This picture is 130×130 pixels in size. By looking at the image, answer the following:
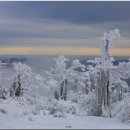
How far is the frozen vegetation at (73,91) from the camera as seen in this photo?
1066 centimetres

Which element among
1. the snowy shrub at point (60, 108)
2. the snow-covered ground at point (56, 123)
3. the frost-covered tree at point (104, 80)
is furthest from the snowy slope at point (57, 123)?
the frost-covered tree at point (104, 80)

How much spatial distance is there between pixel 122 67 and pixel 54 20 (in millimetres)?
1752

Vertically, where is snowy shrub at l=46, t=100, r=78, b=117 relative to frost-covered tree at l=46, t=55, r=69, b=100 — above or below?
below

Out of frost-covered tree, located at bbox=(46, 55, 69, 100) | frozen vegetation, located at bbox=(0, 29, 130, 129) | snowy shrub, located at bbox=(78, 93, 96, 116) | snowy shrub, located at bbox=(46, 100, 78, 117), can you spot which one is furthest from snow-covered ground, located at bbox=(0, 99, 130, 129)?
frost-covered tree, located at bbox=(46, 55, 69, 100)

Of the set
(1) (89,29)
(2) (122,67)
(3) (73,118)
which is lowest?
(3) (73,118)

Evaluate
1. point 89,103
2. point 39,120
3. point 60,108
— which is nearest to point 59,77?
point 60,108

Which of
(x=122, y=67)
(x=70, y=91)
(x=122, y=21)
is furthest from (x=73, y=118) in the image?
(x=122, y=21)

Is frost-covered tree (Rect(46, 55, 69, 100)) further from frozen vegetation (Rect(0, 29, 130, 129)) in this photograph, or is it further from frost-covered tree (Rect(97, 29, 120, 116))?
frost-covered tree (Rect(97, 29, 120, 116))

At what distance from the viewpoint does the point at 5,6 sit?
A: 10539 millimetres

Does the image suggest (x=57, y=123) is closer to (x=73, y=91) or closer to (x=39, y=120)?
(x=39, y=120)

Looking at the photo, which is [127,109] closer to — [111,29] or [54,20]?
[111,29]

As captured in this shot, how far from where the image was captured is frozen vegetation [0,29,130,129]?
420 inches

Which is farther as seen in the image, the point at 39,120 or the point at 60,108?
the point at 60,108

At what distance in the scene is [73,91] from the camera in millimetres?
11086
